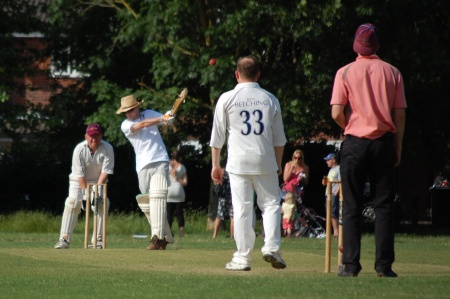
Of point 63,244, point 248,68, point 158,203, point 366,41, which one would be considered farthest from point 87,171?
point 366,41

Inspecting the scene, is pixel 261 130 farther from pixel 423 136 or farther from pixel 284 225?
pixel 423 136

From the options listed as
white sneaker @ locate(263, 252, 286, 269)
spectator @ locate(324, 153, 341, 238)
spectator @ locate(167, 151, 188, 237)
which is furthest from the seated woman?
white sneaker @ locate(263, 252, 286, 269)

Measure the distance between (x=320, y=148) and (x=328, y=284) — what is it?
25126 mm

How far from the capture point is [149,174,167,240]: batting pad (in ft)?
51.3

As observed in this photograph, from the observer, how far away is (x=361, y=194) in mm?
10750

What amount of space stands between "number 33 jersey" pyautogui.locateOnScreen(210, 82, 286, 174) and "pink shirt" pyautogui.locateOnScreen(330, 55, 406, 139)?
121cm

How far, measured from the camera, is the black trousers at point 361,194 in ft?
34.9

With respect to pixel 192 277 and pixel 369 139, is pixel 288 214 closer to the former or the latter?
pixel 192 277

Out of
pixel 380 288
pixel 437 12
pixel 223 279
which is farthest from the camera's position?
pixel 437 12

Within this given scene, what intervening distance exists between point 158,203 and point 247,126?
426 centimetres

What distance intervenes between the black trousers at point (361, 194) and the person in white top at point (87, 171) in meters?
6.70

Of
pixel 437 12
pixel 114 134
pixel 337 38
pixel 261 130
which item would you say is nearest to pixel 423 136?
pixel 437 12

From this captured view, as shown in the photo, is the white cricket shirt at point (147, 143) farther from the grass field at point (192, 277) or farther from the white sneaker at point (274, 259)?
the white sneaker at point (274, 259)

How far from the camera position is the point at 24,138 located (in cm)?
3622
